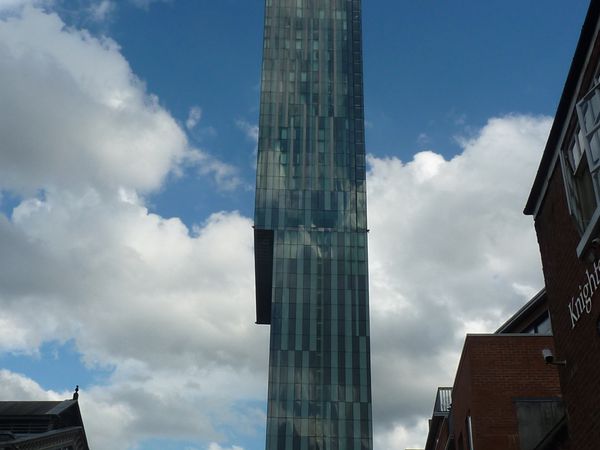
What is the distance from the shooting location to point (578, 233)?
17516 millimetres

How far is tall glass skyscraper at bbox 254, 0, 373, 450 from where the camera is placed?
9231 centimetres

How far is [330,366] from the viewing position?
94562 mm

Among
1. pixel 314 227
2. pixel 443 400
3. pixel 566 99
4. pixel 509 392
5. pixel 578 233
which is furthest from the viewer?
pixel 314 227

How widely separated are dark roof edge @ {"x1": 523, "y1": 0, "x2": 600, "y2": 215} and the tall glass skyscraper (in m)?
74.2

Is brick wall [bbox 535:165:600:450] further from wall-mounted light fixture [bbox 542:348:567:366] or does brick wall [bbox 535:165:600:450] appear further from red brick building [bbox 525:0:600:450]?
wall-mounted light fixture [bbox 542:348:567:366]

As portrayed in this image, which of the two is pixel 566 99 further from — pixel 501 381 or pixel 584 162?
pixel 501 381

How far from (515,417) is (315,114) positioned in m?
87.0

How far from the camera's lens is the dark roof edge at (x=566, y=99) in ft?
52.8

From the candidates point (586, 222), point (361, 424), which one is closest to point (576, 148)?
point (586, 222)

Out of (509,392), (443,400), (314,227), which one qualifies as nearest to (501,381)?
(509,392)

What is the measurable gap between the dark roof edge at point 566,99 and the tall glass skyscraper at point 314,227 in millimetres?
74161

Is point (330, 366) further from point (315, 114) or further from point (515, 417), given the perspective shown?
point (515, 417)

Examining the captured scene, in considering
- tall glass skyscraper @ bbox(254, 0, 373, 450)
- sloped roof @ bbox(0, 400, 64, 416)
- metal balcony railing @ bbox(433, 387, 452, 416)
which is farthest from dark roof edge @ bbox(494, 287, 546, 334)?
tall glass skyscraper @ bbox(254, 0, 373, 450)

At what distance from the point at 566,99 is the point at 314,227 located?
84870 millimetres
